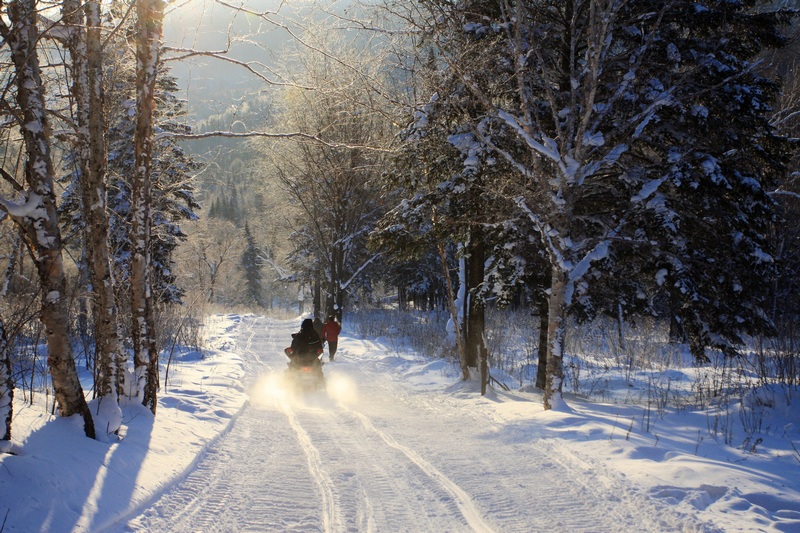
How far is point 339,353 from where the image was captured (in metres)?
18.3

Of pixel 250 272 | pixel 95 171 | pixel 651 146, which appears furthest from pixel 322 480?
pixel 250 272

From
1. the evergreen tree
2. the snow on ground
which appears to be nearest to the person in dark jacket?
the snow on ground

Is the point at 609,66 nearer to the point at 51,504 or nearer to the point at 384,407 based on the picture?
the point at 384,407

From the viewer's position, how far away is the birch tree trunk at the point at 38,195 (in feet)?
12.9

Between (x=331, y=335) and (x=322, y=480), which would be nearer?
(x=322, y=480)

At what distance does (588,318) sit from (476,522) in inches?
286

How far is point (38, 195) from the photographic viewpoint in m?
4.00

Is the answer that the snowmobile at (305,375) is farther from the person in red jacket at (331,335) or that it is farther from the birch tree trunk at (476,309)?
the person in red jacket at (331,335)

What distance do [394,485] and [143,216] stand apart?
4.67 meters

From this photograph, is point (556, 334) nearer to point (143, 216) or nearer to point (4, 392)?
point (143, 216)

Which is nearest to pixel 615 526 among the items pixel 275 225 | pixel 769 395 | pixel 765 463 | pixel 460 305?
pixel 765 463

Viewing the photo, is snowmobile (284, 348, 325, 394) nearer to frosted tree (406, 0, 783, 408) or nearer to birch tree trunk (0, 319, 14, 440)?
frosted tree (406, 0, 783, 408)

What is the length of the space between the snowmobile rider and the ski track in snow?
131 inches

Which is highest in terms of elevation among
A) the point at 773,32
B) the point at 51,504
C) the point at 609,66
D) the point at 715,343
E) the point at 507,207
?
the point at 773,32
